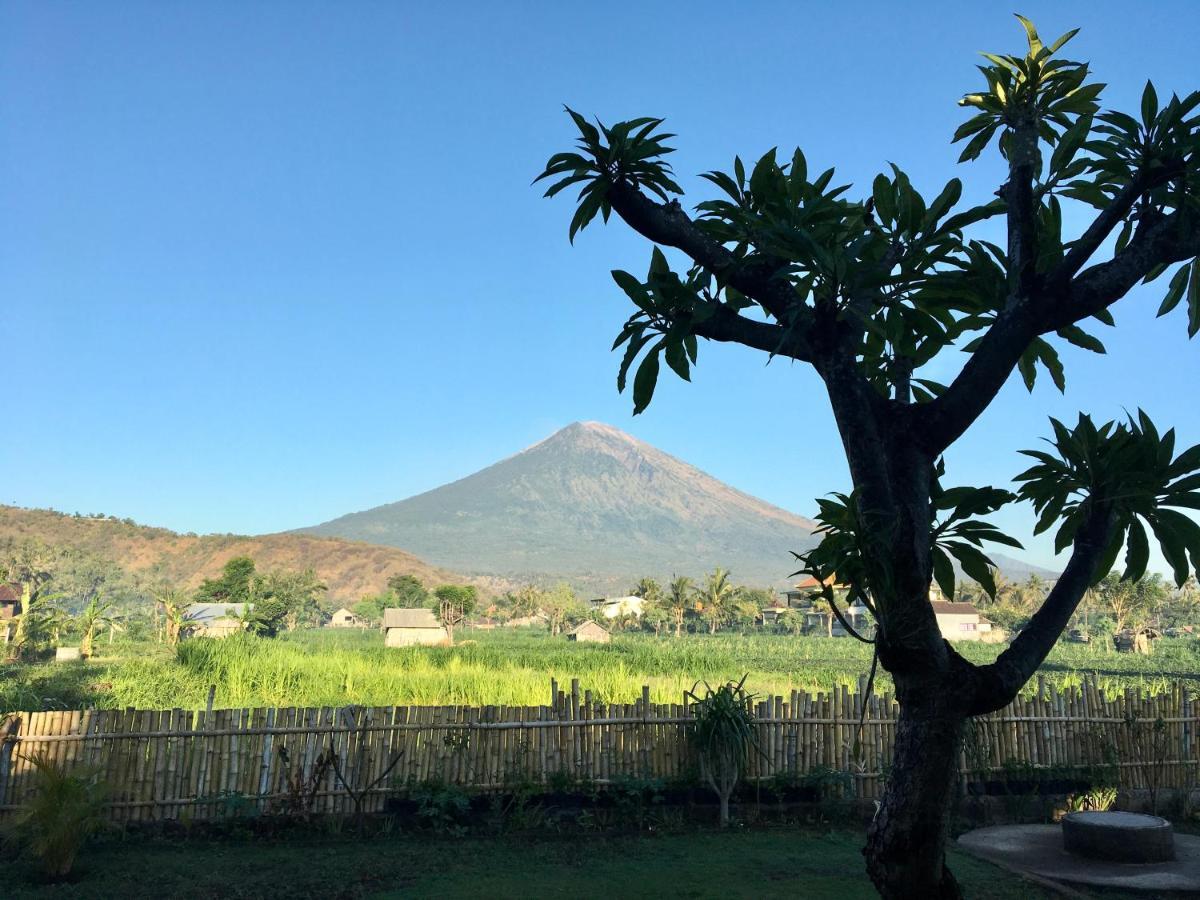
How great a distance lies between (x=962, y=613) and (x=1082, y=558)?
3257 inches

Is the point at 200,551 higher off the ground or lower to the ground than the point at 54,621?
higher

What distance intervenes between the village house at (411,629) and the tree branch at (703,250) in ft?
184

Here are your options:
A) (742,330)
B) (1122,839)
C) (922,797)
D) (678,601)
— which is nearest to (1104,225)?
(742,330)

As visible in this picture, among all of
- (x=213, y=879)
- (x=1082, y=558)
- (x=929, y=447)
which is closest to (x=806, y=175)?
(x=929, y=447)

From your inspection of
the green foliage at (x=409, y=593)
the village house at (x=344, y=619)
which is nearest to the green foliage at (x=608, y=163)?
the green foliage at (x=409, y=593)

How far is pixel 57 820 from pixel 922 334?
24.9ft

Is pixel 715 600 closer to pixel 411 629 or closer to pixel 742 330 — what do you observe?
pixel 411 629

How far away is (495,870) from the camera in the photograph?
7.61 m

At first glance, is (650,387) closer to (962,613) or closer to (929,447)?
(929,447)

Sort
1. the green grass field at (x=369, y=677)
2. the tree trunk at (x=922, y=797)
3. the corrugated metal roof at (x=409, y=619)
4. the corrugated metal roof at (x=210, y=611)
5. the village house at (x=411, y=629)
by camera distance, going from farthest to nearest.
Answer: the corrugated metal roof at (x=409, y=619) → the village house at (x=411, y=629) → the corrugated metal roof at (x=210, y=611) → the green grass field at (x=369, y=677) → the tree trunk at (x=922, y=797)

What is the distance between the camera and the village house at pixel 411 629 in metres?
59.1

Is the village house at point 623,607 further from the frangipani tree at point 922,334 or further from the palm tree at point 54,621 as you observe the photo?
the frangipani tree at point 922,334

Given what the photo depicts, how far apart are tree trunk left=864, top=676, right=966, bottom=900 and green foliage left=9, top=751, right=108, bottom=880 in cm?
640

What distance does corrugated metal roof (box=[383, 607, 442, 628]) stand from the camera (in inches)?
2362
